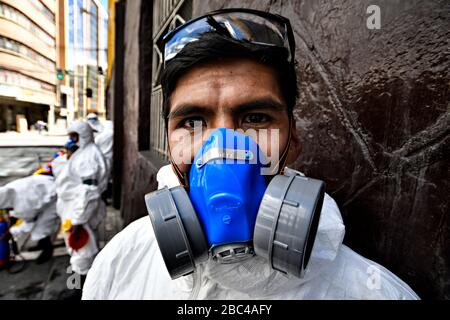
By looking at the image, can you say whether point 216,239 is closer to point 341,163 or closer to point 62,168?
point 341,163

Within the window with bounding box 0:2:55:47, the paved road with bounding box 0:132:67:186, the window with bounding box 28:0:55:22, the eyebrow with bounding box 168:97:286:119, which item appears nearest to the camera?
the eyebrow with bounding box 168:97:286:119

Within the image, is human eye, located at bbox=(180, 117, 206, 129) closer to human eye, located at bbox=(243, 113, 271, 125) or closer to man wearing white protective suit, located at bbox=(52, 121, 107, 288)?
human eye, located at bbox=(243, 113, 271, 125)

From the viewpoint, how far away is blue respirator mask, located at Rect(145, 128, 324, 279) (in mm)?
620

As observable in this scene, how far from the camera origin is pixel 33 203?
3.65 m

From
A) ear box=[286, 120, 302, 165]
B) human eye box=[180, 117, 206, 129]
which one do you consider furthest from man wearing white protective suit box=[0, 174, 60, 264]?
ear box=[286, 120, 302, 165]

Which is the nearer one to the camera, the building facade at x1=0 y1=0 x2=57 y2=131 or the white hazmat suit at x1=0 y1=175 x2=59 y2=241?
the building facade at x1=0 y1=0 x2=57 y2=131

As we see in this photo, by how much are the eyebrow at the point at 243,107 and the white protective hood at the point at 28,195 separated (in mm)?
3842

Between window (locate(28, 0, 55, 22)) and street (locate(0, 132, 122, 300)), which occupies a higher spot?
window (locate(28, 0, 55, 22))

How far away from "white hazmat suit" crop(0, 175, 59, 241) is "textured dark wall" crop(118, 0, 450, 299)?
417 centimetres

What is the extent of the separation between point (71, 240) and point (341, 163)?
3.64 meters

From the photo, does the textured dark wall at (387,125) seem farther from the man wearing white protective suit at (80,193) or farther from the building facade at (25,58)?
the man wearing white protective suit at (80,193)

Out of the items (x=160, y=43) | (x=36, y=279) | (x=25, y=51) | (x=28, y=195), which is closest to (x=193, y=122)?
(x=25, y=51)

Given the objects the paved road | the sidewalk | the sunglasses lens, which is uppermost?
the sunglasses lens
